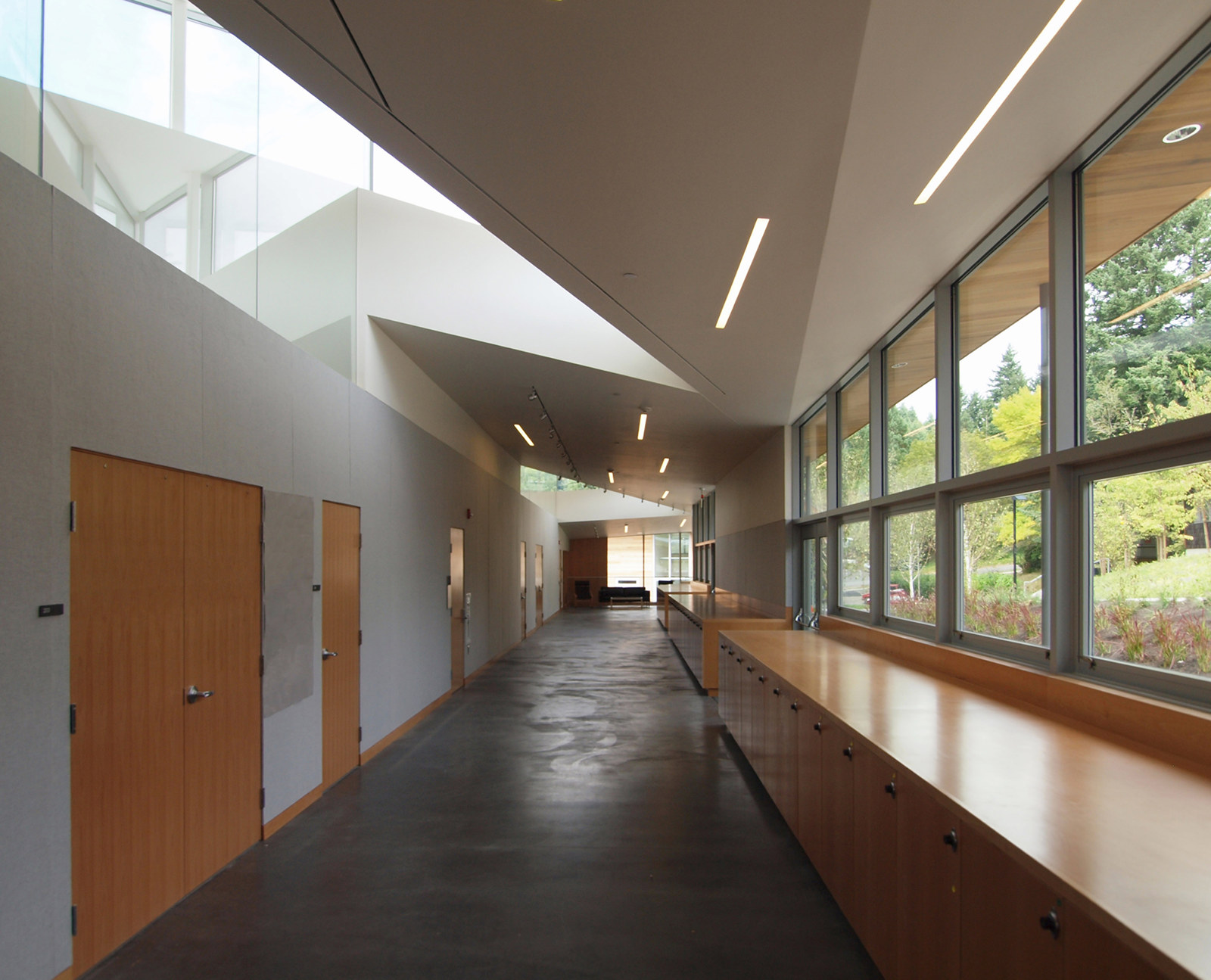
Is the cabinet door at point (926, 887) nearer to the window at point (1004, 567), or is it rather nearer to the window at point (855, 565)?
the window at point (1004, 567)

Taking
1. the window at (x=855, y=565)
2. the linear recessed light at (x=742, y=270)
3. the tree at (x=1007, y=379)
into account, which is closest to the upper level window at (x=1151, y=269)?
the tree at (x=1007, y=379)

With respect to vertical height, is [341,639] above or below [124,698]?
below

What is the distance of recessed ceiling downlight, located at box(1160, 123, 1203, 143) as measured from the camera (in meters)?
2.43

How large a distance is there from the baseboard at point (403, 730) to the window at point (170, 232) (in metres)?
3.81

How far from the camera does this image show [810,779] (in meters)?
3.57

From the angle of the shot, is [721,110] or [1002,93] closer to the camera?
[1002,93]

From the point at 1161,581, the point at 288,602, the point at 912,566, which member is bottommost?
the point at 288,602

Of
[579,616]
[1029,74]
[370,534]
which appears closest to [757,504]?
[370,534]

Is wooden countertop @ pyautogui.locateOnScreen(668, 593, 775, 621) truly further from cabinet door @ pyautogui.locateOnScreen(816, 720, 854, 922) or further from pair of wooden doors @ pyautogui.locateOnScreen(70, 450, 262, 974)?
pair of wooden doors @ pyautogui.locateOnScreen(70, 450, 262, 974)

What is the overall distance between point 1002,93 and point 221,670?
4202mm

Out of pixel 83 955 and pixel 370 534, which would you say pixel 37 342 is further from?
pixel 370 534

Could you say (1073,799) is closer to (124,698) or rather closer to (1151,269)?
(1151,269)

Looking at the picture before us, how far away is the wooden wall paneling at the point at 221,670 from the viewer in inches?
144

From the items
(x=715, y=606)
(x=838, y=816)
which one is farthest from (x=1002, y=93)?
(x=715, y=606)
